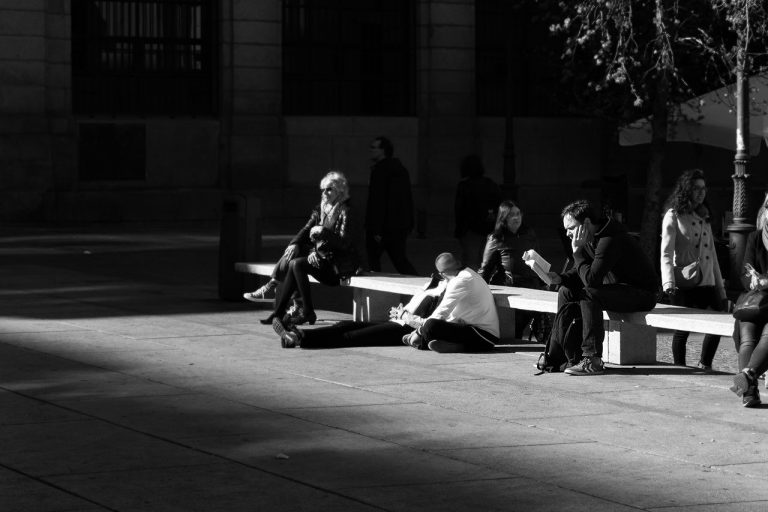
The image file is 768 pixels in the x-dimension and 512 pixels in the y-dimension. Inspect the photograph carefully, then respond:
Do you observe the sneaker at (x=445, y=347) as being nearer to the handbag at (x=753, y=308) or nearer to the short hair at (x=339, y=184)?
the short hair at (x=339, y=184)

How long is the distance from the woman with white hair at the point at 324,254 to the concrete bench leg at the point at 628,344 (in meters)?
3.06

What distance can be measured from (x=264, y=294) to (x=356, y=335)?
8.79 feet

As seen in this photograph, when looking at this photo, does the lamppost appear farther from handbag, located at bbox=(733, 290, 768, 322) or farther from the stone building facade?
the stone building facade

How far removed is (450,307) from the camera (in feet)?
40.0

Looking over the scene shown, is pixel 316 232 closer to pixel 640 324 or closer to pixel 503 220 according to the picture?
pixel 503 220

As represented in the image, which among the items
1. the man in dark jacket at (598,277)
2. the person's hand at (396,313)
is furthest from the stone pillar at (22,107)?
the man in dark jacket at (598,277)

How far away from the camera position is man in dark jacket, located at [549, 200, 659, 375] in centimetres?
1116

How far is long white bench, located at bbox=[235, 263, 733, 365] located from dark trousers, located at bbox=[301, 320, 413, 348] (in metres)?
0.56

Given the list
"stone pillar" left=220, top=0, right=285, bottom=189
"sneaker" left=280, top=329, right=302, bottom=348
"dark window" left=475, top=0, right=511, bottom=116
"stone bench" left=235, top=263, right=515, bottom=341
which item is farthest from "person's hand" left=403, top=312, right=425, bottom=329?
"dark window" left=475, top=0, right=511, bottom=116

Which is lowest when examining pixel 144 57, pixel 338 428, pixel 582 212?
pixel 338 428

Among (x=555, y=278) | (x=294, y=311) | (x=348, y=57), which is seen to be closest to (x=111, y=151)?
(x=348, y=57)

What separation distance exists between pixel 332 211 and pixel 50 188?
16.0 m

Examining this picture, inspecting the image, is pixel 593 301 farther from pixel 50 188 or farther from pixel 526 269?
pixel 50 188

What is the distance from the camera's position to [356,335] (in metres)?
12.6
